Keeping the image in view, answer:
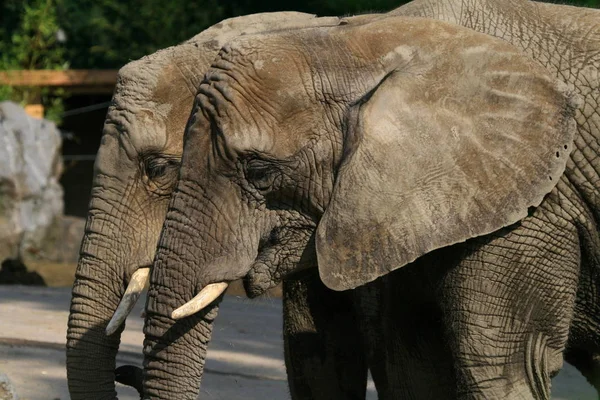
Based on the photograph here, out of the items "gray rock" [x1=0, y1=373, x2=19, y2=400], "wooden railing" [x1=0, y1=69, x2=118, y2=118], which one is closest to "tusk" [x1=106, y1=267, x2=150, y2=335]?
"gray rock" [x1=0, y1=373, x2=19, y2=400]

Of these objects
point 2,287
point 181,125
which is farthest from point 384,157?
point 2,287

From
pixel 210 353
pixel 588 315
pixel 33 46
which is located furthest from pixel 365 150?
pixel 33 46

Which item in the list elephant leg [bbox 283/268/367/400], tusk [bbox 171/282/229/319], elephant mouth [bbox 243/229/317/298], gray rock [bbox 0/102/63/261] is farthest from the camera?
gray rock [bbox 0/102/63/261]

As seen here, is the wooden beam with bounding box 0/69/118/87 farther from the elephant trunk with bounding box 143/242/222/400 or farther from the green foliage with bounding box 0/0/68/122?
the elephant trunk with bounding box 143/242/222/400

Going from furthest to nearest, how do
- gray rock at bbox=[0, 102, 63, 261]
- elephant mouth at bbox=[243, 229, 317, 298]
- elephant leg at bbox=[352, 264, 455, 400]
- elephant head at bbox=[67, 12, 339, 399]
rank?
1. gray rock at bbox=[0, 102, 63, 261]
2. elephant head at bbox=[67, 12, 339, 399]
3. elephant leg at bbox=[352, 264, 455, 400]
4. elephant mouth at bbox=[243, 229, 317, 298]

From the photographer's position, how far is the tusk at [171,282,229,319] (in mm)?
4074

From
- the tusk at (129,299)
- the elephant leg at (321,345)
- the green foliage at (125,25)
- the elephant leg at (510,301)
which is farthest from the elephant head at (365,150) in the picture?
the green foliage at (125,25)

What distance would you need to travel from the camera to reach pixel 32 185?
13461mm

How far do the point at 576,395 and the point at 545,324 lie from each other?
120 inches

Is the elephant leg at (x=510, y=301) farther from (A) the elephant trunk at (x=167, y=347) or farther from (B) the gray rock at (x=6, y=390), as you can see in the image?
(B) the gray rock at (x=6, y=390)

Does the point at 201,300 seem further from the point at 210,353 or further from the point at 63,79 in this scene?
the point at 63,79

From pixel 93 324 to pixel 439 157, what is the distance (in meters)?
1.73

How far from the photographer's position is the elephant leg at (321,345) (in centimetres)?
573

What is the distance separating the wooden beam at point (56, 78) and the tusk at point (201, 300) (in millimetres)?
9907
